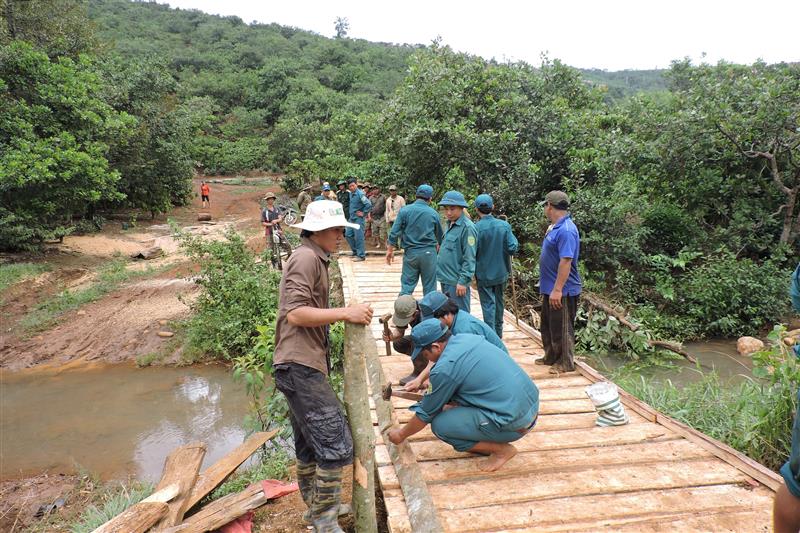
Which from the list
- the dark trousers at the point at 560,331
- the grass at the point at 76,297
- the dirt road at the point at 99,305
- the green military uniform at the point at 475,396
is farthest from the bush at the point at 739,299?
the grass at the point at 76,297

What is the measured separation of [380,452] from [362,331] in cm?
126

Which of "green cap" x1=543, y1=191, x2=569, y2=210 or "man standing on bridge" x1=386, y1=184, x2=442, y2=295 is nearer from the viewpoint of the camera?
"green cap" x1=543, y1=191, x2=569, y2=210

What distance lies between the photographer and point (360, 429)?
2723mm

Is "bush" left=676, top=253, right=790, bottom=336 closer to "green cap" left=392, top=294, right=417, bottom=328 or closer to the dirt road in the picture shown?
"green cap" left=392, top=294, right=417, bottom=328

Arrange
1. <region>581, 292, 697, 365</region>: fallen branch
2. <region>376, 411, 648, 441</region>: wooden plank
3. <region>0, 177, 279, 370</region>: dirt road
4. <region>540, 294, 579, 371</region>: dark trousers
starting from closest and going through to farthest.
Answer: <region>376, 411, 648, 441</region>: wooden plank, <region>540, 294, 579, 371</region>: dark trousers, <region>581, 292, 697, 365</region>: fallen branch, <region>0, 177, 279, 370</region>: dirt road

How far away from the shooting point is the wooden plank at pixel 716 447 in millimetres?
3043

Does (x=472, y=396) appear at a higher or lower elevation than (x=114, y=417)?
higher

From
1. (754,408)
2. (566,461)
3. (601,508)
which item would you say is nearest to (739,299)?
(754,408)

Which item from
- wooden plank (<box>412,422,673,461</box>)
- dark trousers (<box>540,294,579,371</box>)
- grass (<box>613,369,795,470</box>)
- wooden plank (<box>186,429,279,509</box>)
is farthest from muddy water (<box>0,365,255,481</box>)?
grass (<box>613,369,795,470</box>)

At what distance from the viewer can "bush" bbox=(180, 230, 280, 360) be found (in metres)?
8.64

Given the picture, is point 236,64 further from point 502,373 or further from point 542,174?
point 502,373

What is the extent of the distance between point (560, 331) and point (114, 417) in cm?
634

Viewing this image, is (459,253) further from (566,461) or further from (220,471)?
(220,471)

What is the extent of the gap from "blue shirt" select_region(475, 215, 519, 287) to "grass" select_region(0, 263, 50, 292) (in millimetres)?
11519
